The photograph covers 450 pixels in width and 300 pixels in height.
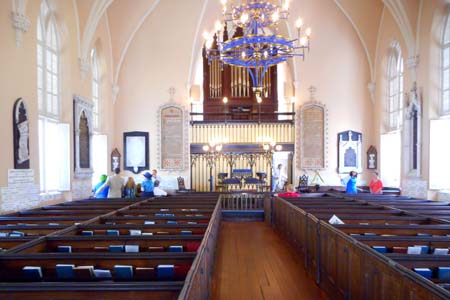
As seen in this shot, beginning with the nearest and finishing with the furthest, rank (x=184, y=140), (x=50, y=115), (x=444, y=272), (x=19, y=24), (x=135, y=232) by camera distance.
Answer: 1. (x=444, y=272)
2. (x=135, y=232)
3. (x=19, y=24)
4. (x=50, y=115)
5. (x=184, y=140)

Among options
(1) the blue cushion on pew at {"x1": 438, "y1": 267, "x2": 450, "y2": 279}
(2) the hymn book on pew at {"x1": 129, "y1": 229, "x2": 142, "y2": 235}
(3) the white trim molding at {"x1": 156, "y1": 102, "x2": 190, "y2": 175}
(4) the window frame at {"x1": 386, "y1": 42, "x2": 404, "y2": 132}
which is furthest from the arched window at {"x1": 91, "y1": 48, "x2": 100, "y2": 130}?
(1) the blue cushion on pew at {"x1": 438, "y1": 267, "x2": 450, "y2": 279}

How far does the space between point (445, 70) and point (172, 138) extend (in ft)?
31.4

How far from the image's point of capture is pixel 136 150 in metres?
15.1

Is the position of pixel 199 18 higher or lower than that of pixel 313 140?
higher

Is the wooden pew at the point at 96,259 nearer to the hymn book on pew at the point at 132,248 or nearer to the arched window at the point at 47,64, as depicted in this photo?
the hymn book on pew at the point at 132,248

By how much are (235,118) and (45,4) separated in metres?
8.23

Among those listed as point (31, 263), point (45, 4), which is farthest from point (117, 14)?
point (31, 263)

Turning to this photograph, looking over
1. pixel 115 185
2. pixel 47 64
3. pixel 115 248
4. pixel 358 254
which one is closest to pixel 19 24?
pixel 47 64

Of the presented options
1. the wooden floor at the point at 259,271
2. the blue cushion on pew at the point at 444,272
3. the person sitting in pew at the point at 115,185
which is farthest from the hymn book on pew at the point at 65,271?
the person sitting in pew at the point at 115,185

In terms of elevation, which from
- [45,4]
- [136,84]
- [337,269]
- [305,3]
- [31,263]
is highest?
[305,3]

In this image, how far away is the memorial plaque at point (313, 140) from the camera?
1509 cm

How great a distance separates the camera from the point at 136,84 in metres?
15.3

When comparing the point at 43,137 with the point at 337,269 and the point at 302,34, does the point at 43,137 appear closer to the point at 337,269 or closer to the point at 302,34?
the point at 337,269

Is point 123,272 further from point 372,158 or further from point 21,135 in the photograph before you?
point 372,158
